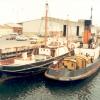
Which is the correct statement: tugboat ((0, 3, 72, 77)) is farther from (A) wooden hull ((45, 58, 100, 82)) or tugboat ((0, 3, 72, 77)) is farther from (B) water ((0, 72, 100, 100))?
(A) wooden hull ((45, 58, 100, 82))

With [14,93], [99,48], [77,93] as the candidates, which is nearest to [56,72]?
[77,93]

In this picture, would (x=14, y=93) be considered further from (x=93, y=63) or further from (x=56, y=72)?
(x=93, y=63)

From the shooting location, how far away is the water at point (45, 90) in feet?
83.4

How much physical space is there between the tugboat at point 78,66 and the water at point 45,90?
984 mm

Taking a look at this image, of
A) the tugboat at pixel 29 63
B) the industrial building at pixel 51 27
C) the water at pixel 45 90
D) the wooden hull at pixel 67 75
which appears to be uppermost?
the industrial building at pixel 51 27

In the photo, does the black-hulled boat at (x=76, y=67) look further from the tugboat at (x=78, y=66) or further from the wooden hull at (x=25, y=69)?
the wooden hull at (x=25, y=69)

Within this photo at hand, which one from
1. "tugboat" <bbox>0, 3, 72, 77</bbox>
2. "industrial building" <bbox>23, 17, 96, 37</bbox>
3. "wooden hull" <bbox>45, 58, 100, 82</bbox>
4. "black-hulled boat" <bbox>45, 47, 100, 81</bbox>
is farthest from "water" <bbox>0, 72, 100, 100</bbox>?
"industrial building" <bbox>23, 17, 96, 37</bbox>

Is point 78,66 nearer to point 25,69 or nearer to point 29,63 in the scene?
point 29,63

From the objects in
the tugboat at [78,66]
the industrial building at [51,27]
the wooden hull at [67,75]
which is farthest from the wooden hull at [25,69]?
the industrial building at [51,27]

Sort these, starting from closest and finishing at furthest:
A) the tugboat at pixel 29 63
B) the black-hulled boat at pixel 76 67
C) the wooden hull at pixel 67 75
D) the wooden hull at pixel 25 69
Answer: the wooden hull at pixel 67 75 → the black-hulled boat at pixel 76 67 → the wooden hull at pixel 25 69 → the tugboat at pixel 29 63

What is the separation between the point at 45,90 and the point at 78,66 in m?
6.02

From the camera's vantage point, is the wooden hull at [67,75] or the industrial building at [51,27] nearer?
the wooden hull at [67,75]

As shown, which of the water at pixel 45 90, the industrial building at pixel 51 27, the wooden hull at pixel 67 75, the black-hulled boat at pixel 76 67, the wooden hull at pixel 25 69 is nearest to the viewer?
the water at pixel 45 90

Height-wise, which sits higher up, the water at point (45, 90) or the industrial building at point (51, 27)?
the industrial building at point (51, 27)
